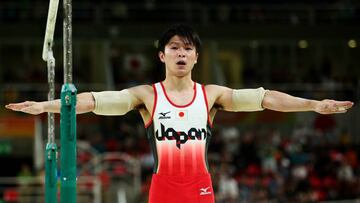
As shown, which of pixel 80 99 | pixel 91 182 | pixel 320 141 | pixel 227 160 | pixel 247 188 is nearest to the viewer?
pixel 80 99

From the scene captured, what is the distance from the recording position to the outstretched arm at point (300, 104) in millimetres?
5426

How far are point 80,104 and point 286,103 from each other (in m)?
1.51

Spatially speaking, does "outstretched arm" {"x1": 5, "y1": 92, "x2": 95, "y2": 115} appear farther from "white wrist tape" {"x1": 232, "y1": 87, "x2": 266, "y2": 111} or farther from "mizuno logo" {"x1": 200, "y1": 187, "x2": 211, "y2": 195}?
"white wrist tape" {"x1": 232, "y1": 87, "x2": 266, "y2": 111}

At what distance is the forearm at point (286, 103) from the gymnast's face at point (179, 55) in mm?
638

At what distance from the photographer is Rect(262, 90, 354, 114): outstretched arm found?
5.43 metres

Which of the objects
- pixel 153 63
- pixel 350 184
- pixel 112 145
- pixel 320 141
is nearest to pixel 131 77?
pixel 153 63

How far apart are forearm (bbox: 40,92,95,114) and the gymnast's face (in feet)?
2.18

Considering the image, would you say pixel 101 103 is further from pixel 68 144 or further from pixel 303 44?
pixel 303 44

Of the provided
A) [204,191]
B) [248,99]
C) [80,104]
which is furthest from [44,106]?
[248,99]

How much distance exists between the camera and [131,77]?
85.7ft

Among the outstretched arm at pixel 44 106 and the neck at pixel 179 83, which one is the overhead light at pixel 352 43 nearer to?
the neck at pixel 179 83

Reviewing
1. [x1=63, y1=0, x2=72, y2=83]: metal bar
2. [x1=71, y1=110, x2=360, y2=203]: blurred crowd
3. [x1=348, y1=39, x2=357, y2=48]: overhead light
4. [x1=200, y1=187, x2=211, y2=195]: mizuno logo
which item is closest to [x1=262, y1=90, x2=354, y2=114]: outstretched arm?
[x1=200, y1=187, x2=211, y2=195]: mizuno logo

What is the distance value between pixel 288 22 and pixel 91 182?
988 cm

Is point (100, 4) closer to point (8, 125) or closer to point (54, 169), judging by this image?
point (8, 125)
